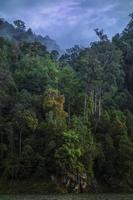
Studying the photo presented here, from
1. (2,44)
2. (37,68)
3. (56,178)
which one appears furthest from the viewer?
(2,44)

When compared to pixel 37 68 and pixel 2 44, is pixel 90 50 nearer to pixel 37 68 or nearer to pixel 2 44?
pixel 37 68

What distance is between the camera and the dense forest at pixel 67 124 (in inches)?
2736

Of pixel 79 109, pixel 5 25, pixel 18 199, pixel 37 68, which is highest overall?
pixel 5 25

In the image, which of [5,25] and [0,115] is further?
[5,25]

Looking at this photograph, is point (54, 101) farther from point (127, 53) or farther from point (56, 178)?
point (127, 53)

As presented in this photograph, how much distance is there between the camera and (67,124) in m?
75.7

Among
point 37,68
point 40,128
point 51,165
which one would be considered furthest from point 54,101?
point 37,68

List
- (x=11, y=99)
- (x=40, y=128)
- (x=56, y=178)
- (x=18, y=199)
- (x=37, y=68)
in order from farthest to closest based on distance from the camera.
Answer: (x=37, y=68)
(x=11, y=99)
(x=40, y=128)
(x=56, y=178)
(x=18, y=199)

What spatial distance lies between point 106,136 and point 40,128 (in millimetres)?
10064

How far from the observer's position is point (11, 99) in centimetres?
8000

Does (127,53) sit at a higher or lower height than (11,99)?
higher

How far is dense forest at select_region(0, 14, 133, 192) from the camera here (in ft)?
228

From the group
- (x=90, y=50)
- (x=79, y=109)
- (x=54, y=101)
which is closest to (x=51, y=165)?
(x=54, y=101)

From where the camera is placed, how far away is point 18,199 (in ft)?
165
